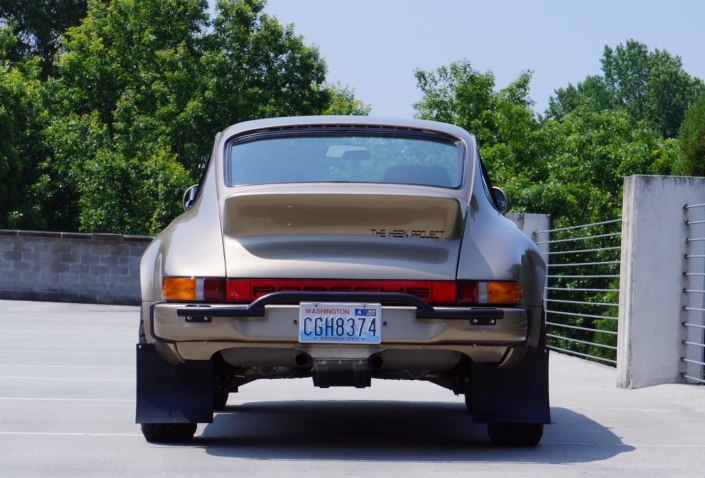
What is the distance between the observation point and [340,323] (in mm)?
5375

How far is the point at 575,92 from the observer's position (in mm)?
111438

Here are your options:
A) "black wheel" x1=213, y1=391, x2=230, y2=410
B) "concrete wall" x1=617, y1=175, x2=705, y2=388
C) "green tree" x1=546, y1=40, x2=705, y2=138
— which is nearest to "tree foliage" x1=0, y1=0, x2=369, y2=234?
"concrete wall" x1=617, y1=175, x2=705, y2=388

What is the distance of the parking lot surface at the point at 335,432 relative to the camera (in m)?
5.38

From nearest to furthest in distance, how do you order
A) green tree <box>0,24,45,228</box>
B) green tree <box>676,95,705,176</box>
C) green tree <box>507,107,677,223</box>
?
green tree <box>676,95,705,176</box>, green tree <box>0,24,45,228</box>, green tree <box>507,107,677,223</box>

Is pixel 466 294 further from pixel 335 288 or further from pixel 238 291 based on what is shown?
pixel 238 291

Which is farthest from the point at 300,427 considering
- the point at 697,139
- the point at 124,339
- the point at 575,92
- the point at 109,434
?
the point at 575,92

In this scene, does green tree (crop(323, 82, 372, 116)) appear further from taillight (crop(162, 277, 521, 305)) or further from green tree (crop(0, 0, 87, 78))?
taillight (crop(162, 277, 521, 305))

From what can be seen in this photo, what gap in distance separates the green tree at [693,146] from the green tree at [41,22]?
127 feet

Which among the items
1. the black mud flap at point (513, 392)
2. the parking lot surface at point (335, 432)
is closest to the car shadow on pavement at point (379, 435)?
the parking lot surface at point (335, 432)

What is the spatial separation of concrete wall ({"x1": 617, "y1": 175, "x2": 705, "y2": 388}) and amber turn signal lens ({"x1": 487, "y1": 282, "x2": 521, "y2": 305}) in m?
4.32

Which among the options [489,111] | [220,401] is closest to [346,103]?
[489,111]

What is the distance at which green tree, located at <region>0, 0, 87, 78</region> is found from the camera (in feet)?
189

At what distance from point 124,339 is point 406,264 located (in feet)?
33.0

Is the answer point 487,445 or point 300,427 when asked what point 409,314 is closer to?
point 487,445
